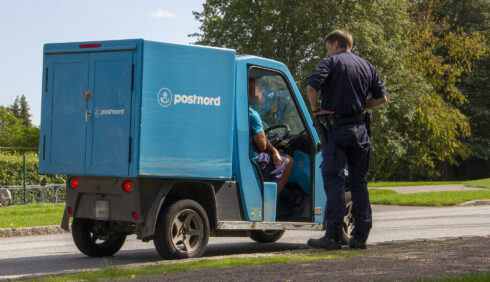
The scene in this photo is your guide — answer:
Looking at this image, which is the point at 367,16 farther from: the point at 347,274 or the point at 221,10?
the point at 347,274

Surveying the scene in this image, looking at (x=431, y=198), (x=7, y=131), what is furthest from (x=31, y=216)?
(x=7, y=131)

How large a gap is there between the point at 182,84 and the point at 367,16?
24866 mm

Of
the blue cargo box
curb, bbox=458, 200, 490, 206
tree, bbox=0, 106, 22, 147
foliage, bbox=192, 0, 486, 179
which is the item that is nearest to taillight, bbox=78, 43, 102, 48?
the blue cargo box

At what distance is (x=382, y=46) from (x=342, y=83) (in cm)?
2338

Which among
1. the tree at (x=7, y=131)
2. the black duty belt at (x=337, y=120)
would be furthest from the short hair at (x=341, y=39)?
the tree at (x=7, y=131)

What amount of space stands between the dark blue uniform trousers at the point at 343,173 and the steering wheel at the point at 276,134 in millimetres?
1437

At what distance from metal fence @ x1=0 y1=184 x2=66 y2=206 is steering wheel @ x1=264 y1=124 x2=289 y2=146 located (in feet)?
46.3

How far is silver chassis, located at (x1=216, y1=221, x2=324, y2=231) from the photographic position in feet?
24.2

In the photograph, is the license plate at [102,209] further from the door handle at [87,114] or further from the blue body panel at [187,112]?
the door handle at [87,114]

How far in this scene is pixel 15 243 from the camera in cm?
1038

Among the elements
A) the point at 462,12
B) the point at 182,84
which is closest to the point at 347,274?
the point at 182,84

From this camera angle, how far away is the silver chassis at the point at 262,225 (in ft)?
24.2

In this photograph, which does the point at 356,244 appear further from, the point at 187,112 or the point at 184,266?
the point at 187,112

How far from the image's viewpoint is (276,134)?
8.45 metres
